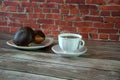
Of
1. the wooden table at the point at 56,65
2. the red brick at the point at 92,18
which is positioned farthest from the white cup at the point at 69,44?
the red brick at the point at 92,18

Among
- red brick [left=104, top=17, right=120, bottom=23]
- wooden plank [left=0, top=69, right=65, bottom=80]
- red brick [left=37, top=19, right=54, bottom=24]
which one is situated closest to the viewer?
wooden plank [left=0, top=69, right=65, bottom=80]

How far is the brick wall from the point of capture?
2.04 m

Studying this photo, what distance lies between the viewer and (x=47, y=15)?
2240 millimetres

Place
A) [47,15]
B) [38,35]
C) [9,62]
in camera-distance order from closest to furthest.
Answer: [9,62] → [38,35] → [47,15]

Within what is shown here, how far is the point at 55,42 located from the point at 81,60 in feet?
1.12

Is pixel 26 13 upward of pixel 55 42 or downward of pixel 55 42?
upward

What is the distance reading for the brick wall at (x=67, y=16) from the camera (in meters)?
2.04

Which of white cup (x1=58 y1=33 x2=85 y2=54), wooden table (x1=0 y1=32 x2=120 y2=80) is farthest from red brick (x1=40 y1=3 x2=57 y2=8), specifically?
white cup (x1=58 y1=33 x2=85 y2=54)

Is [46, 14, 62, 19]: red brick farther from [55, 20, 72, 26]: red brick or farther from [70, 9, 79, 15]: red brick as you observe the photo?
[70, 9, 79, 15]: red brick

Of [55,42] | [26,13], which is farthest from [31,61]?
[26,13]

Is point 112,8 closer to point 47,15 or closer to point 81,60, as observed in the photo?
point 47,15

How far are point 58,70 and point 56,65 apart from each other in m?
0.05

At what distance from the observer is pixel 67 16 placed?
2.17 metres

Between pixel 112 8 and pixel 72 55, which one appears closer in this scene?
pixel 72 55
